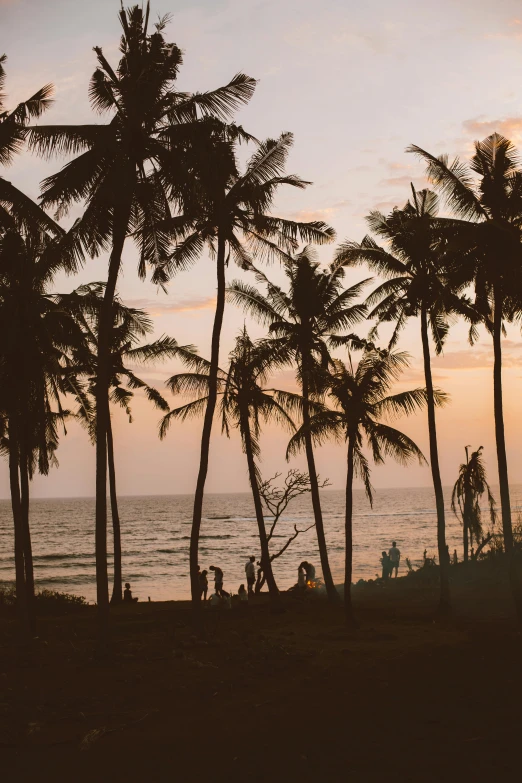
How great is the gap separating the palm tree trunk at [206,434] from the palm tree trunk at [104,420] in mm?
3060

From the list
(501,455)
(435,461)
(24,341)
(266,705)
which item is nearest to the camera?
(266,705)

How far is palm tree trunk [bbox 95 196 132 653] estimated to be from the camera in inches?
604

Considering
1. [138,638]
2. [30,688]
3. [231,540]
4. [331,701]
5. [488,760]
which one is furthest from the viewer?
[231,540]

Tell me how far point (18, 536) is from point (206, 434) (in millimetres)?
5396

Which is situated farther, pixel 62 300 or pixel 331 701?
pixel 62 300

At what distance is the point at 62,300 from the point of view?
18.6 meters

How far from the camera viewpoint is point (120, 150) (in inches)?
609

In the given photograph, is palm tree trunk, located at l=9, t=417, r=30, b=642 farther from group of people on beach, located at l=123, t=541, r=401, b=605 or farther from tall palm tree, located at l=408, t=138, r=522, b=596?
tall palm tree, located at l=408, t=138, r=522, b=596

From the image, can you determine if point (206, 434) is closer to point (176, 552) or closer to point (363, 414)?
point (363, 414)

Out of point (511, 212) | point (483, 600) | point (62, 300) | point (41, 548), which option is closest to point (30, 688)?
point (62, 300)

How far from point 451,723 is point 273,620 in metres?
11.4

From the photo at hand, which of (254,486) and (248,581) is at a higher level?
(254,486)

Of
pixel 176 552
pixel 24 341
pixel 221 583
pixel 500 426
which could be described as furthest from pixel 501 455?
pixel 176 552

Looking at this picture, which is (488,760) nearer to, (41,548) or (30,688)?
(30,688)
